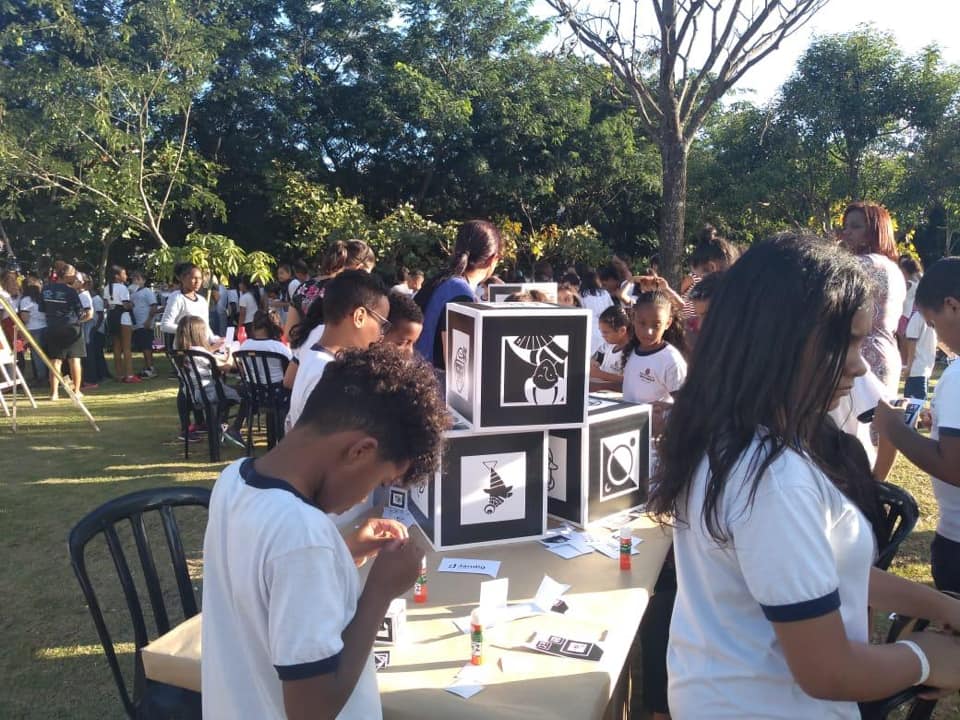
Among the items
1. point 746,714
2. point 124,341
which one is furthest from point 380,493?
point 124,341

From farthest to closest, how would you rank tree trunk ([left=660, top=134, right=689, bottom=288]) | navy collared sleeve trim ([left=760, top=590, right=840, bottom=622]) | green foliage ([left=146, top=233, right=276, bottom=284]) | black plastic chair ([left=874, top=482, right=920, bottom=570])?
green foliage ([left=146, top=233, right=276, bottom=284])
tree trunk ([left=660, top=134, right=689, bottom=288])
black plastic chair ([left=874, top=482, right=920, bottom=570])
navy collared sleeve trim ([left=760, top=590, right=840, bottom=622])

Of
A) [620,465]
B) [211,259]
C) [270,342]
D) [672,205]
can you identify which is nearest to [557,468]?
[620,465]

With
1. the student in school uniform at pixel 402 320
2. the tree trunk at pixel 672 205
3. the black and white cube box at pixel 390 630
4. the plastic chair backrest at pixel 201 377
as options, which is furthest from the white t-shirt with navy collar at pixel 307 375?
the tree trunk at pixel 672 205

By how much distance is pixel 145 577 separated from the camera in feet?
7.54

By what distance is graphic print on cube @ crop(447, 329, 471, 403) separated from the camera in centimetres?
253

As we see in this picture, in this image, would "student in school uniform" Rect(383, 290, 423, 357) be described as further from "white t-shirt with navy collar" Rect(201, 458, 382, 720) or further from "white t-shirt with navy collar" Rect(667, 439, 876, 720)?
"white t-shirt with navy collar" Rect(667, 439, 876, 720)

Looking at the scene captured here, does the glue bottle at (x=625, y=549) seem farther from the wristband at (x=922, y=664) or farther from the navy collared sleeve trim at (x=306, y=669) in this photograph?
the navy collared sleeve trim at (x=306, y=669)

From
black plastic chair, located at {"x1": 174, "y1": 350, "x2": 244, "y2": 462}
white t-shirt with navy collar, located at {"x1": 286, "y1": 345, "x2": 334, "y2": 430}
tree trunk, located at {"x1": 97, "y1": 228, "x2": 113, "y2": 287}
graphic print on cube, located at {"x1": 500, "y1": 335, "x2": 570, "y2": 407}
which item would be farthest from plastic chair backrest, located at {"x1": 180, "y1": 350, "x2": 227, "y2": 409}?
tree trunk, located at {"x1": 97, "y1": 228, "x2": 113, "y2": 287}

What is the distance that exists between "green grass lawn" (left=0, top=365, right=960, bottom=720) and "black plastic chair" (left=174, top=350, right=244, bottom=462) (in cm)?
27

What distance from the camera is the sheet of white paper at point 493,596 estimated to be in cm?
198

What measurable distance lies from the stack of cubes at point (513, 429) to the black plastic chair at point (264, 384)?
3.83 m

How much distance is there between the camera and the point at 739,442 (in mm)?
1182

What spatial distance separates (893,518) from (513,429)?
4.56 ft

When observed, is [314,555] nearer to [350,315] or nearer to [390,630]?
[390,630]
